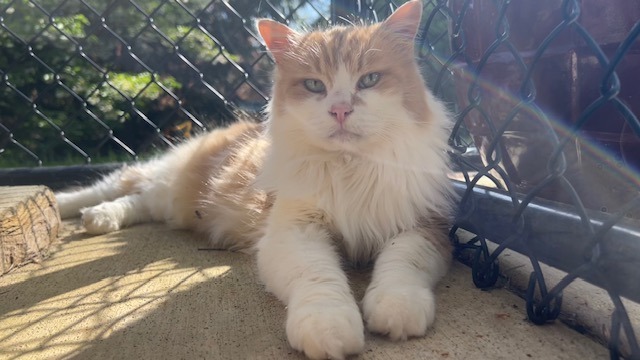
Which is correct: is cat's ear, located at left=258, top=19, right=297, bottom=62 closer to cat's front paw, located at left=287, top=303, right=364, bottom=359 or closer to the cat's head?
the cat's head

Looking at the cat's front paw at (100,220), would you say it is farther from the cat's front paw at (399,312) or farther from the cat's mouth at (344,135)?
the cat's front paw at (399,312)

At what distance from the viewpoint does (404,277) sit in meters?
1.21

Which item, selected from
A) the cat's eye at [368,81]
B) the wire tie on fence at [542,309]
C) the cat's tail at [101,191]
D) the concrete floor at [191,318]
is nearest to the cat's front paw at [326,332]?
the concrete floor at [191,318]

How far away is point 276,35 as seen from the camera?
5.69 feet

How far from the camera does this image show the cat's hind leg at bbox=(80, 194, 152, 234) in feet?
7.24

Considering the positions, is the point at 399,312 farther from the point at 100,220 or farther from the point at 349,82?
the point at 100,220

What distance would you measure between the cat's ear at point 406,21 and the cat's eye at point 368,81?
220 mm

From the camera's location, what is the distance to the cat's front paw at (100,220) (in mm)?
2201

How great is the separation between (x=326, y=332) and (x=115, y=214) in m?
1.67

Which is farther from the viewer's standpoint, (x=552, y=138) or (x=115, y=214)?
(x=115, y=214)

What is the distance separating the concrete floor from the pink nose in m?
0.47

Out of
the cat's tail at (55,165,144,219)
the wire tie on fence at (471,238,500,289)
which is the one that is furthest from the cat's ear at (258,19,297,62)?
the cat's tail at (55,165,144,219)

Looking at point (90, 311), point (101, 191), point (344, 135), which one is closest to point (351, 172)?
point (344, 135)

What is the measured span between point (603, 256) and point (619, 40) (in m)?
0.47
